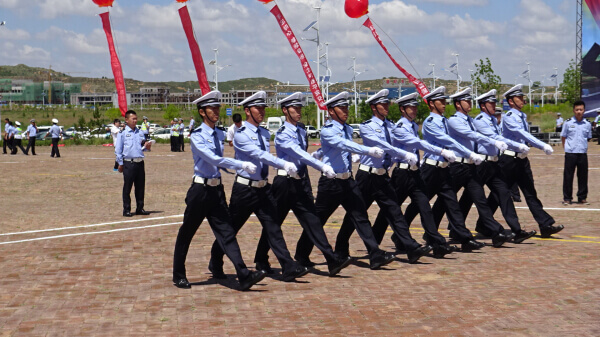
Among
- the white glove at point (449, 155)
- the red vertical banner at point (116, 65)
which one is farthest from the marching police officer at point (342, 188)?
the red vertical banner at point (116, 65)

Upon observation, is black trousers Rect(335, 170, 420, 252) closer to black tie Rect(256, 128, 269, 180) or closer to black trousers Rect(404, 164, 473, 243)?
black trousers Rect(404, 164, 473, 243)

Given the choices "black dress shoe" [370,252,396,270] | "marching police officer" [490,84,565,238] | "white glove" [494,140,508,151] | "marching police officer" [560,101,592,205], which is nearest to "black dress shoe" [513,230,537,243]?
"marching police officer" [490,84,565,238]

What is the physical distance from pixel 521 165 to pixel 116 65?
8554 millimetres

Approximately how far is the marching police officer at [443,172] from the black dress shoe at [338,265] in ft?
6.26

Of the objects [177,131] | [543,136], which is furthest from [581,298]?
[543,136]

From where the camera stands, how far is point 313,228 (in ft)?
30.9

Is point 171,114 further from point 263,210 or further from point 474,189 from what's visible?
point 263,210

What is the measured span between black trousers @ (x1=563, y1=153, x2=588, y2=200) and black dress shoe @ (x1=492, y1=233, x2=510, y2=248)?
6.11 m

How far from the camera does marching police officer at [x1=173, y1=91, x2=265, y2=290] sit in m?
8.66

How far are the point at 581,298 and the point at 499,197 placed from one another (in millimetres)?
3906

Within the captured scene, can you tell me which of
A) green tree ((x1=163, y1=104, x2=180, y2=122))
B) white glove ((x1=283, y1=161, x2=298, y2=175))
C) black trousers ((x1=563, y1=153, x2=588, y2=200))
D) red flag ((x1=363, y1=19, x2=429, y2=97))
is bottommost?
green tree ((x1=163, y1=104, x2=180, y2=122))

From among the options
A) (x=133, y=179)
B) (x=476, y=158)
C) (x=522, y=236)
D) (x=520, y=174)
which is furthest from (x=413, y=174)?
(x=133, y=179)

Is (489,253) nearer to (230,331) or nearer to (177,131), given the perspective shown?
(230,331)

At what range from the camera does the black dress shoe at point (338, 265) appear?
940 cm
